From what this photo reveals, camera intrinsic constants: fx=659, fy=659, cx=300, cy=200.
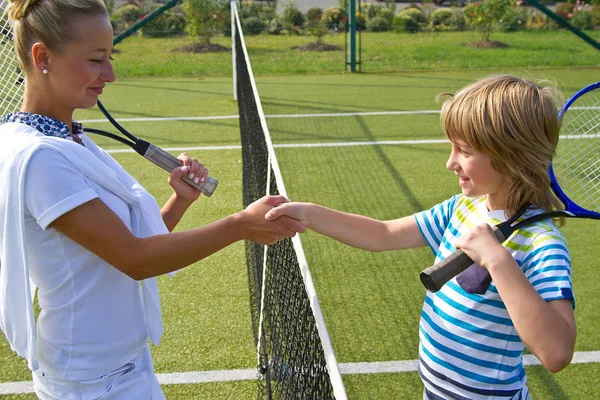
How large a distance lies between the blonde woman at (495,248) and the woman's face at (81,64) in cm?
113

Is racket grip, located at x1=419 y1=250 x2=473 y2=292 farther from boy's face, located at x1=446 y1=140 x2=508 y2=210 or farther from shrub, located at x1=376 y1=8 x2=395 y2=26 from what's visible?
shrub, located at x1=376 y1=8 x2=395 y2=26

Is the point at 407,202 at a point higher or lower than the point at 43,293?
lower

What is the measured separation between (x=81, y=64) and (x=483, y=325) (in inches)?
58.7

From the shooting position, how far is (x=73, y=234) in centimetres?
192

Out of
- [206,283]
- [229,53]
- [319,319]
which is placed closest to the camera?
[319,319]

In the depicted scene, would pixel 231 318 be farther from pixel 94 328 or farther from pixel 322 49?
pixel 322 49

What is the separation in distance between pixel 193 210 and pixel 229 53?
36.2 ft

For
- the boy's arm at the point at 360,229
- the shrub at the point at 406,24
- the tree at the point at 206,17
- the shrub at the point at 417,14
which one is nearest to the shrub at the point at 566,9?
the shrub at the point at 417,14

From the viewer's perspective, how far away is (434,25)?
20625 millimetres

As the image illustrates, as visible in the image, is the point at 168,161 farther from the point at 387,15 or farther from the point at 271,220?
the point at 387,15

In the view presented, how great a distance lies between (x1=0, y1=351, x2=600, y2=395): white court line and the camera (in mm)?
3809

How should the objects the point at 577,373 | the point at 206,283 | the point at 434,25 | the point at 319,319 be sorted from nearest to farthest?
the point at 319,319 → the point at 577,373 → the point at 206,283 → the point at 434,25

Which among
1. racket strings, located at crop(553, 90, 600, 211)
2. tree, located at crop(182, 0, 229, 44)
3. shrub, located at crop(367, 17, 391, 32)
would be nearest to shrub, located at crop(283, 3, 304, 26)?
tree, located at crop(182, 0, 229, 44)

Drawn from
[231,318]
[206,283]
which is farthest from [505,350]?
[206,283]
